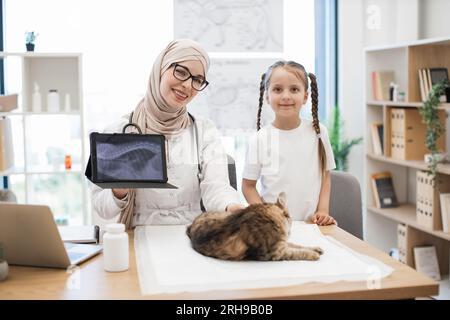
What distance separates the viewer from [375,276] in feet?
4.38

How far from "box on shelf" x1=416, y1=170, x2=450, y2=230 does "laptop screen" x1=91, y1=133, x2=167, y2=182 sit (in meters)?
2.33

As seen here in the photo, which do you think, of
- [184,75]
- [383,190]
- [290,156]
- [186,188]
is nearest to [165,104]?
[184,75]

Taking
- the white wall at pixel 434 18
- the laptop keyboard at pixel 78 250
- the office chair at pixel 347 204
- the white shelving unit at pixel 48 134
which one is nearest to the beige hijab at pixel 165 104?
the laptop keyboard at pixel 78 250

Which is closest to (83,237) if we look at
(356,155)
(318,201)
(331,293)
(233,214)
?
(233,214)

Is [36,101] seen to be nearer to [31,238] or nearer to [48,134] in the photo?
[48,134]

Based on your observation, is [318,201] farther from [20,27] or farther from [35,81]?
[20,27]

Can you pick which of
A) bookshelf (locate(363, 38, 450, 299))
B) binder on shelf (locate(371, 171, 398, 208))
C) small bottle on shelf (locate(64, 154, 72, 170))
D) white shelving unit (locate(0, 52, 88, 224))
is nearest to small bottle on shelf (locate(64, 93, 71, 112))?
white shelving unit (locate(0, 52, 88, 224))

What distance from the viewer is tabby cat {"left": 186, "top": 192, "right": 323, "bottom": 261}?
142 cm

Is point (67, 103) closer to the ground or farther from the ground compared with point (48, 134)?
farther from the ground

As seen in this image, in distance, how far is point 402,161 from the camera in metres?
3.81

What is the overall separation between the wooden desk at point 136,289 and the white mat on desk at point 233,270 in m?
0.02

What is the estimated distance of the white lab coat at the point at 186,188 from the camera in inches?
76.8

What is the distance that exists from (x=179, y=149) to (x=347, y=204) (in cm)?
77

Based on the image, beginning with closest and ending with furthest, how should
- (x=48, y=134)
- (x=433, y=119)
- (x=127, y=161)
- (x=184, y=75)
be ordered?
(x=127, y=161) → (x=184, y=75) → (x=433, y=119) → (x=48, y=134)
